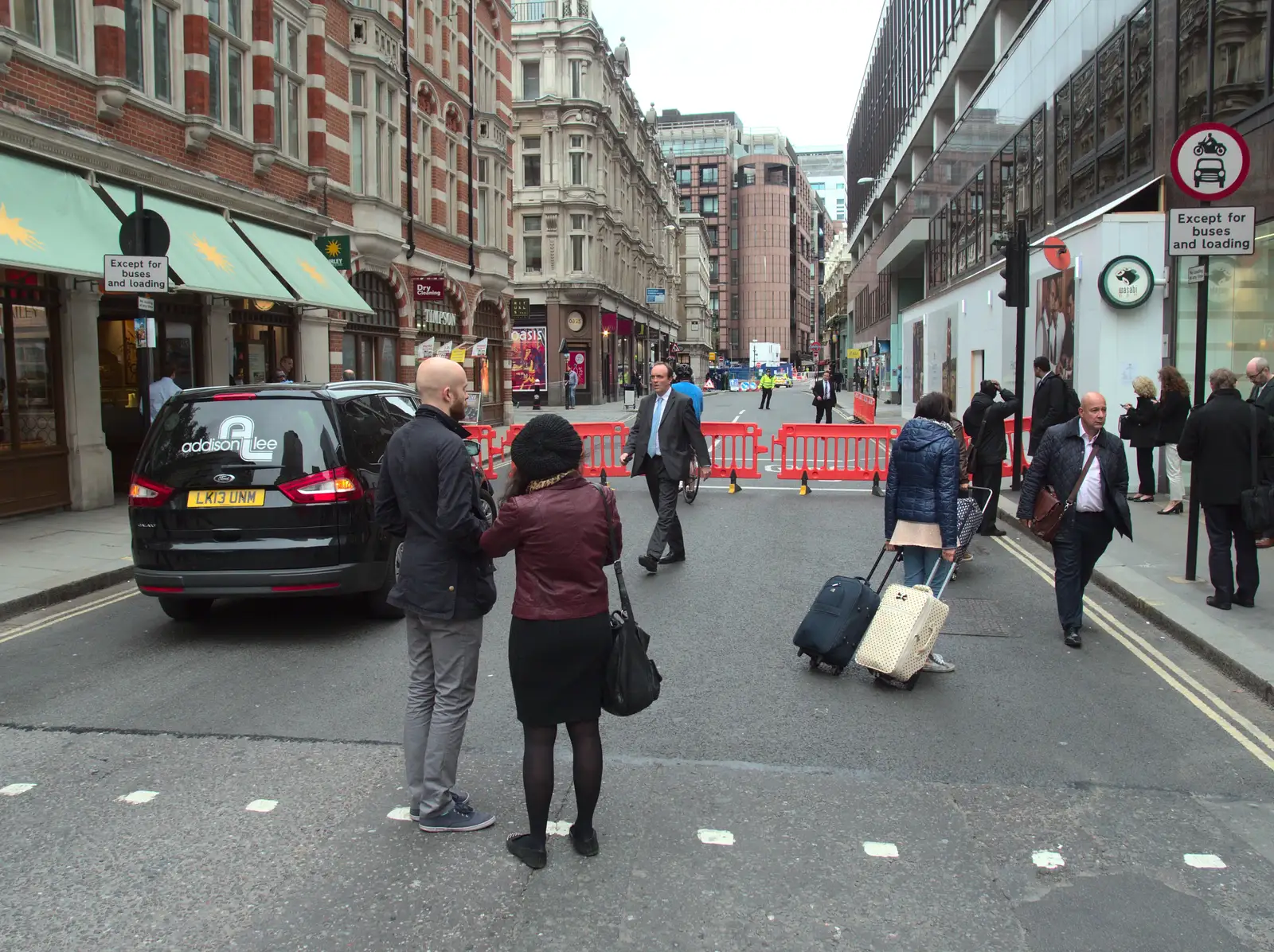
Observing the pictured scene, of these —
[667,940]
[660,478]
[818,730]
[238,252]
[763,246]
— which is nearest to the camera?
[667,940]

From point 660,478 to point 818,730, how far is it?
4.51m

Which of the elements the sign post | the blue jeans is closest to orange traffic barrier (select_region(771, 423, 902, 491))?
the sign post

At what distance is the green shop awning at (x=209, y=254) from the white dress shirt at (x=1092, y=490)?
1129 cm

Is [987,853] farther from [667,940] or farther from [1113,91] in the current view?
[1113,91]

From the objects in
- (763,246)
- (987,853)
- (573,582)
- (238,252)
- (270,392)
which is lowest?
(987,853)

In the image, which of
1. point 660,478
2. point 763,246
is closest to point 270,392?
point 660,478

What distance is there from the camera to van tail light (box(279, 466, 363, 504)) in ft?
22.9

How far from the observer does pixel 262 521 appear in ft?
22.9

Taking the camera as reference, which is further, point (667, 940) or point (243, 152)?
point (243, 152)

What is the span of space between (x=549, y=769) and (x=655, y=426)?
6.10 meters

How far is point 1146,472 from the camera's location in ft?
44.3

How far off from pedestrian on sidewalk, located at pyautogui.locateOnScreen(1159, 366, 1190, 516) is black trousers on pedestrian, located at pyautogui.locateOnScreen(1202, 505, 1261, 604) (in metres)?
4.39

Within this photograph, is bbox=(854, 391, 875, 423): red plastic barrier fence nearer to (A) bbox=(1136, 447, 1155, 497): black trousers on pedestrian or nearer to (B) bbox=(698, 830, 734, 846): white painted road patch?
(A) bbox=(1136, 447, 1155, 497): black trousers on pedestrian

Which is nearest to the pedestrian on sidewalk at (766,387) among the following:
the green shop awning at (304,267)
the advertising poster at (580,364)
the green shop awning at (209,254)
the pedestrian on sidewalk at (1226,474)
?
the advertising poster at (580,364)
